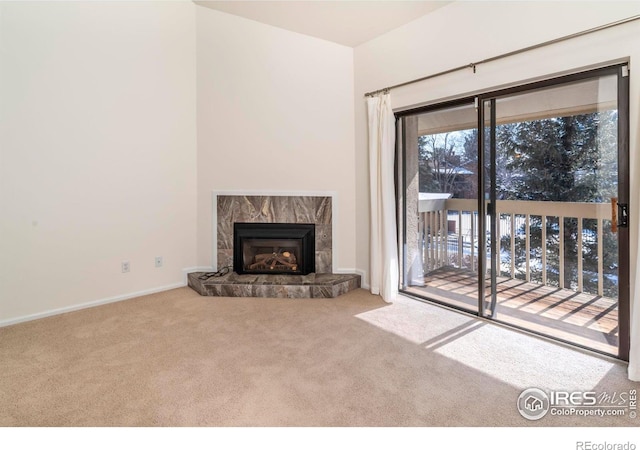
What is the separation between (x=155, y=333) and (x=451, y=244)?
2.76 metres

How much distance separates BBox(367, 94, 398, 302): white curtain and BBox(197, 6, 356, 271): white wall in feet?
1.51

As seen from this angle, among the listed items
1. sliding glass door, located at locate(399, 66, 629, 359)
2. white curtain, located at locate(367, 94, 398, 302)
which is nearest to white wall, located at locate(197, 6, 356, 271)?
white curtain, located at locate(367, 94, 398, 302)

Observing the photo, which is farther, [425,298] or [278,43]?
[278,43]

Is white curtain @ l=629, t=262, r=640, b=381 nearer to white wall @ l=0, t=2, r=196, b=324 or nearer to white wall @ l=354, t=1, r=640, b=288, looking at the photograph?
white wall @ l=354, t=1, r=640, b=288

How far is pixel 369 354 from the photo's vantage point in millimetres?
2414

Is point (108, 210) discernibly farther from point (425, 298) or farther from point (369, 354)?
point (425, 298)

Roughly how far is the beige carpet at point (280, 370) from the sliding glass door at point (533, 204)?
32cm

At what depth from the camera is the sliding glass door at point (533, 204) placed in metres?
2.38

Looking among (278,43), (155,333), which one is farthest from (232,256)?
(278,43)

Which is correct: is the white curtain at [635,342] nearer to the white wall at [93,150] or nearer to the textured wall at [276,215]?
the textured wall at [276,215]

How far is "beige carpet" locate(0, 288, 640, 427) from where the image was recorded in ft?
5.74
